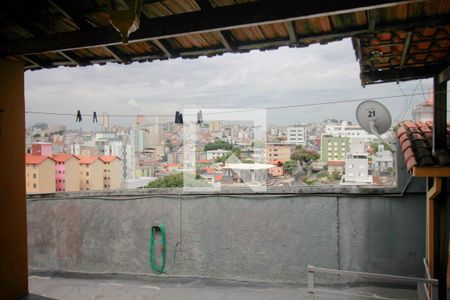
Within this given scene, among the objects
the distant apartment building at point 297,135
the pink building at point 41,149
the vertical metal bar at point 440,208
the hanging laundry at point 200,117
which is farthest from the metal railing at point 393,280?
the pink building at point 41,149

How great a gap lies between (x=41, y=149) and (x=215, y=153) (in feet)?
12.2

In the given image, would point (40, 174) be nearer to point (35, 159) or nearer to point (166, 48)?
point (35, 159)

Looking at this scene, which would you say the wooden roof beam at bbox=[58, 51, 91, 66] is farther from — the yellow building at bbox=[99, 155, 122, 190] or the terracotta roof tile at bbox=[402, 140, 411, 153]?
the yellow building at bbox=[99, 155, 122, 190]

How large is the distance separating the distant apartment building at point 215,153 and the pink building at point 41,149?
3.47 m

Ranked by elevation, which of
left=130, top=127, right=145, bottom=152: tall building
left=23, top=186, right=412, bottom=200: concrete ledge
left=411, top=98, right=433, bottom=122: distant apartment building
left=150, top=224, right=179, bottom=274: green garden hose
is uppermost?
left=411, top=98, right=433, bottom=122: distant apartment building

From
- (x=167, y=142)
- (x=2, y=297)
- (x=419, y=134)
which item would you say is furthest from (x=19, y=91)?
(x=419, y=134)

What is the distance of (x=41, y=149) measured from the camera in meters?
7.16

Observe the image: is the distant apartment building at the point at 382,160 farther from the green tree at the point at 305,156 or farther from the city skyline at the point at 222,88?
the green tree at the point at 305,156

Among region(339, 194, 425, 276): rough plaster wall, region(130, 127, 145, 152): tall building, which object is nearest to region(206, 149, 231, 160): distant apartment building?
region(130, 127, 145, 152): tall building

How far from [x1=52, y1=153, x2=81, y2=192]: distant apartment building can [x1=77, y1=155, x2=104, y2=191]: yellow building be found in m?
0.11

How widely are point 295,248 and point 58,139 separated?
230 inches

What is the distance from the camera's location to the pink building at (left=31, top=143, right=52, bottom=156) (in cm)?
704

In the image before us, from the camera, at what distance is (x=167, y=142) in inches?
306

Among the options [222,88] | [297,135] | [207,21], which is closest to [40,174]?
[297,135]
